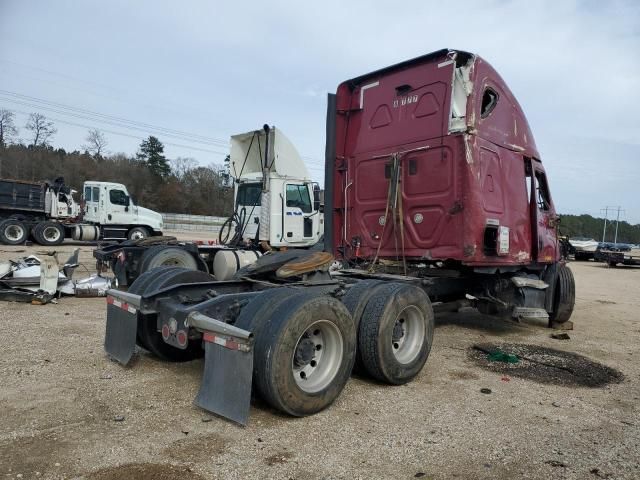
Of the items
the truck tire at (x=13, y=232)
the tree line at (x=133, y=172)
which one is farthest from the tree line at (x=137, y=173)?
the truck tire at (x=13, y=232)

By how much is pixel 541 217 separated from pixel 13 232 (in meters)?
21.1

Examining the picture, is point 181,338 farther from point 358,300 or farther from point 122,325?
point 358,300

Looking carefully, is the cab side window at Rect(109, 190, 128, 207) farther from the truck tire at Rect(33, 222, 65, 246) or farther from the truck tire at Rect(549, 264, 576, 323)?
the truck tire at Rect(549, 264, 576, 323)

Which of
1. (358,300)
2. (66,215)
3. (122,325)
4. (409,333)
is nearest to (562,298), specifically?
(409,333)

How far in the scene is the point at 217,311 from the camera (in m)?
4.00

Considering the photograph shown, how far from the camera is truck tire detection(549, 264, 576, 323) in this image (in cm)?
778

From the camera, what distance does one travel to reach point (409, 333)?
4.91 m

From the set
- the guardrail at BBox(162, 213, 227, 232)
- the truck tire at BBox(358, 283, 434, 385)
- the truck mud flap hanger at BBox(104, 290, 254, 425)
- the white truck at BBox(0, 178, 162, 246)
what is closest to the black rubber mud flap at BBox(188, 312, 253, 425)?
the truck mud flap hanger at BBox(104, 290, 254, 425)

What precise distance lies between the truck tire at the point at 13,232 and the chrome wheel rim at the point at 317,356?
21026mm

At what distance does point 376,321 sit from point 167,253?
21.1 feet

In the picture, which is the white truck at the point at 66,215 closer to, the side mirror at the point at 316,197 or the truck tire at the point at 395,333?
the side mirror at the point at 316,197

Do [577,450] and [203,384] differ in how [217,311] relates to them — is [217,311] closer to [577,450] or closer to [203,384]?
[203,384]

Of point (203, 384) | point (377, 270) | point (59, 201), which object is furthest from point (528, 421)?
point (59, 201)

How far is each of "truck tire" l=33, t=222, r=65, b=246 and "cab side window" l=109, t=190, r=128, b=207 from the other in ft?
8.46
